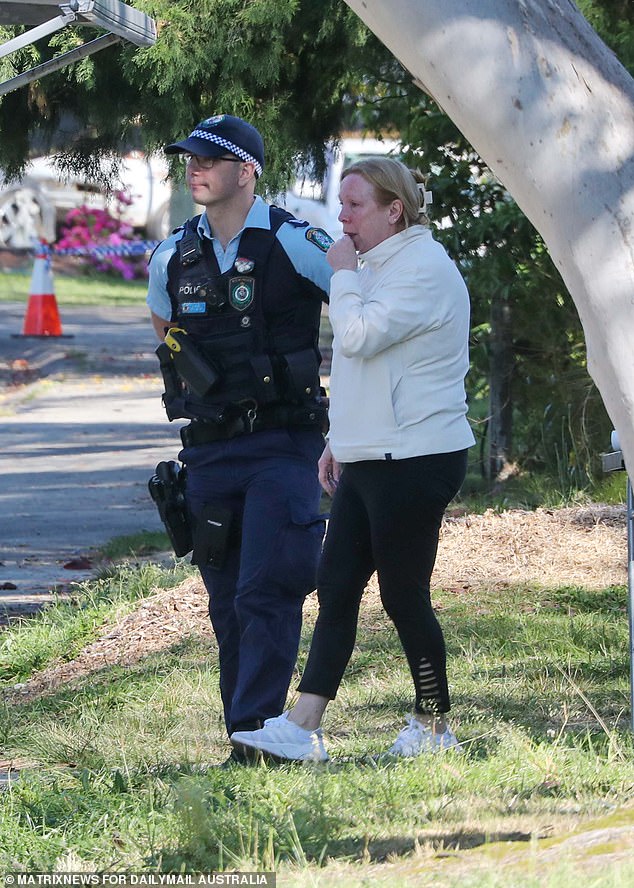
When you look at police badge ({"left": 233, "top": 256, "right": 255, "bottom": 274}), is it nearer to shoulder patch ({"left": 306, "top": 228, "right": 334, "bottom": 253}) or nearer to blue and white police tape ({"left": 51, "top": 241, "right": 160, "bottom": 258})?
shoulder patch ({"left": 306, "top": 228, "right": 334, "bottom": 253})

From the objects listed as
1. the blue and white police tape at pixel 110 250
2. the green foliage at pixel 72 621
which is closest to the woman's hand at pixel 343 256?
the green foliage at pixel 72 621

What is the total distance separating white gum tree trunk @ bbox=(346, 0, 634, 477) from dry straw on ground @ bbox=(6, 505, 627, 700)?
3.94 metres

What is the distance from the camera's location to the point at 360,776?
3889mm

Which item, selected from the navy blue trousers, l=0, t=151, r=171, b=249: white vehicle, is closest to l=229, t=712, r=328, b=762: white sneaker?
the navy blue trousers

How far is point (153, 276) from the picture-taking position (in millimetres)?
4973

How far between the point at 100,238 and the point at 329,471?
26823mm

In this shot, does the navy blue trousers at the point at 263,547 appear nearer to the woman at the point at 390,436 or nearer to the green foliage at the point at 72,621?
the woman at the point at 390,436

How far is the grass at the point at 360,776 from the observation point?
128 inches

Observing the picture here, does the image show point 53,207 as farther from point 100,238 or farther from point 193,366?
point 193,366

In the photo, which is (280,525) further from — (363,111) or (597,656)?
(363,111)

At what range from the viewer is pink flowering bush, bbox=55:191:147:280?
98.6ft

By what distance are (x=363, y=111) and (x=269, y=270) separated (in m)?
5.76

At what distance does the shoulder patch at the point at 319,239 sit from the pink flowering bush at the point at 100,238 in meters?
25.4

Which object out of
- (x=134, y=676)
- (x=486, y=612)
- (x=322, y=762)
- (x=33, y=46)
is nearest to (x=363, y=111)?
(x=33, y=46)
